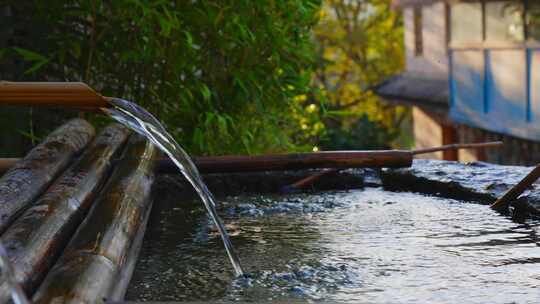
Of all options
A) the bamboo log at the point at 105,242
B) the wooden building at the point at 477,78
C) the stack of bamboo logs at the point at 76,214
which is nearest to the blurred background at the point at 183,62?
the stack of bamboo logs at the point at 76,214

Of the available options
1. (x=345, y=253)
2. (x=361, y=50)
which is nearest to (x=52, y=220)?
(x=345, y=253)

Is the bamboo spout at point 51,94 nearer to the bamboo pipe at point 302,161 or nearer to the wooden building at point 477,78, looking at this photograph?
the bamboo pipe at point 302,161

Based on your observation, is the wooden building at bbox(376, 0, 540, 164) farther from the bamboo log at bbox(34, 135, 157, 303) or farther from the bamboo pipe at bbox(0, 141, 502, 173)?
the bamboo log at bbox(34, 135, 157, 303)

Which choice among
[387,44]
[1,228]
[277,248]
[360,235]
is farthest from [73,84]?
[387,44]

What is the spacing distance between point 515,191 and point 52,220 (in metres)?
2.14

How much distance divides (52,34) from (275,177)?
1.64 metres

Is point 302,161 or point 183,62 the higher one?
point 183,62

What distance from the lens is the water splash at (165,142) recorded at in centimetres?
402

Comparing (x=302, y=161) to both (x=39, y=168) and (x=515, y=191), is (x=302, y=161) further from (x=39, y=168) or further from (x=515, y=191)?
(x=39, y=168)

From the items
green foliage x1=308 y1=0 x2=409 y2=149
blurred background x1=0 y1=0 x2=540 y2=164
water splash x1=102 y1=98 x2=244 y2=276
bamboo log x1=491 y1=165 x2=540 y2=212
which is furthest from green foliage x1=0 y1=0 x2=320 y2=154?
green foliage x1=308 y1=0 x2=409 y2=149

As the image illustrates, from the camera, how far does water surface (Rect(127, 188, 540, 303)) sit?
361 cm

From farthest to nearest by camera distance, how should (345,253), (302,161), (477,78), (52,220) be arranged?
(477,78) → (302,161) → (345,253) → (52,220)

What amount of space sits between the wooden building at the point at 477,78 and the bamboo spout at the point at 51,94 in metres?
11.4

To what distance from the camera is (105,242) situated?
140 inches
